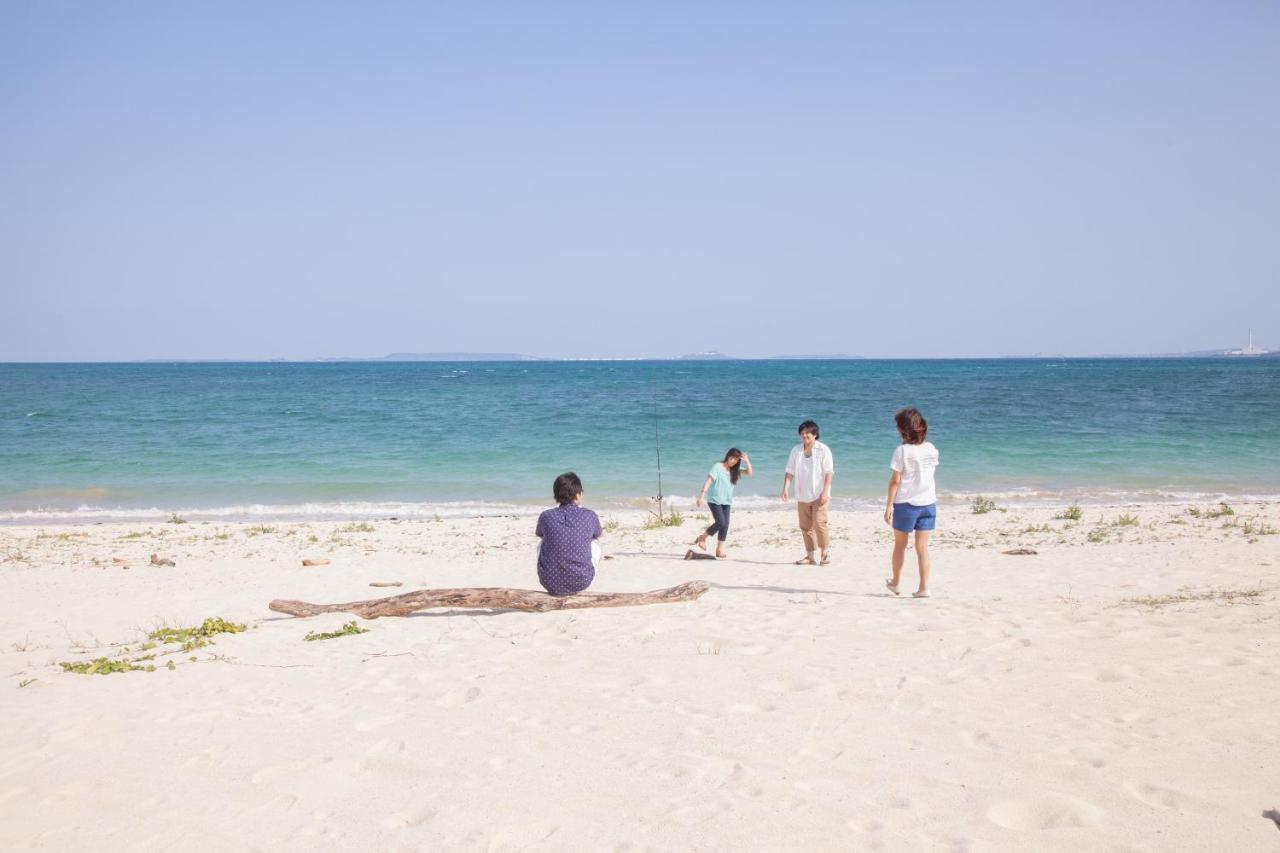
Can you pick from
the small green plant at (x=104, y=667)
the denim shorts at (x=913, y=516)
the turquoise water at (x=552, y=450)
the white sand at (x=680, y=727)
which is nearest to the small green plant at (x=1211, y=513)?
the turquoise water at (x=552, y=450)

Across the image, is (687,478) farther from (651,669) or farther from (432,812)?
(432,812)

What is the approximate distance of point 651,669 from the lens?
5.71 meters

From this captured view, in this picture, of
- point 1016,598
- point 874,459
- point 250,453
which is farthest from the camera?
point 250,453

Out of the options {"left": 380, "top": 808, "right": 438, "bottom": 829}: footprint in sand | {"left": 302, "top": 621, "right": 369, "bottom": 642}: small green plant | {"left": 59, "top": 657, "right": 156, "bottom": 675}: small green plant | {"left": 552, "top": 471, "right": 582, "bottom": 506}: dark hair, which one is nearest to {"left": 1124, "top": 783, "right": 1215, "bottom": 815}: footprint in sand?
{"left": 380, "top": 808, "right": 438, "bottom": 829}: footprint in sand

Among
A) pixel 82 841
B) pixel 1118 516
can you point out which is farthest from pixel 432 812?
pixel 1118 516

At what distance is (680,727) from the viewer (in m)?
4.66

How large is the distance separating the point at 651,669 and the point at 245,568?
25.1 feet

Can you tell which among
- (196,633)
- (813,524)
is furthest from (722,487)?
(196,633)

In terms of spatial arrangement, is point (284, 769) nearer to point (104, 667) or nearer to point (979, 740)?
point (104, 667)

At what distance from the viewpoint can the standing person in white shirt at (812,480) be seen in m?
9.75

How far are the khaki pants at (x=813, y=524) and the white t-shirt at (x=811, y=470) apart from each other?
0.15 meters

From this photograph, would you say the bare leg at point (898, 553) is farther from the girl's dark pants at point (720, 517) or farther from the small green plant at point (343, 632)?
the small green plant at point (343, 632)

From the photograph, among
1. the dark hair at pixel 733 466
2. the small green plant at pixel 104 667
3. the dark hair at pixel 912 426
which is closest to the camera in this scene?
the small green plant at pixel 104 667

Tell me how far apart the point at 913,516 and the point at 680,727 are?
3975 mm
